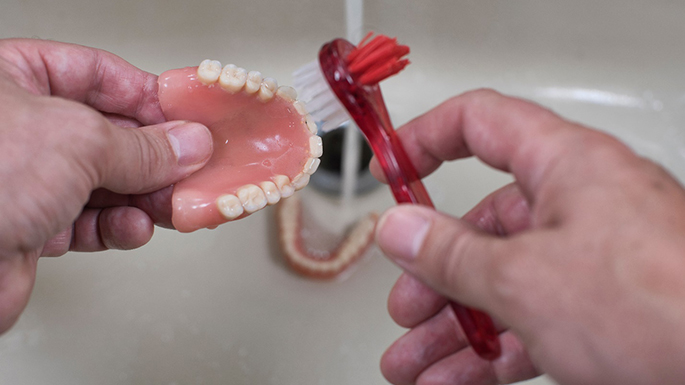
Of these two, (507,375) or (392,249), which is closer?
(392,249)

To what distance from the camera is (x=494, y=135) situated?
1.95ft

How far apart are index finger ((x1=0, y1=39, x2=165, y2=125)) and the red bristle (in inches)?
12.9

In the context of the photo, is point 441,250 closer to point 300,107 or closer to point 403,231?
point 403,231

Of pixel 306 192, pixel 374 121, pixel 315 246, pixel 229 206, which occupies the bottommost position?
pixel 315 246

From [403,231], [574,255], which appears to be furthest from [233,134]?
[574,255]

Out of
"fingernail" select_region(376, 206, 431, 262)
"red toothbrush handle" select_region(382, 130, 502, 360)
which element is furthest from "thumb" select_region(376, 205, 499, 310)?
"red toothbrush handle" select_region(382, 130, 502, 360)

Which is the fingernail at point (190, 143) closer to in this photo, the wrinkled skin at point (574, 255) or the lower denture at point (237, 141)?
the lower denture at point (237, 141)

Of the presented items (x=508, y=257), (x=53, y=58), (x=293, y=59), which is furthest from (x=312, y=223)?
(x=508, y=257)

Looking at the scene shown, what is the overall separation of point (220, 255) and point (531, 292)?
33.6 inches

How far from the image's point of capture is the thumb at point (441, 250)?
48cm

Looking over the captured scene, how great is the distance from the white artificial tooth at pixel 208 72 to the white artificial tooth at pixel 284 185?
0.16 metres

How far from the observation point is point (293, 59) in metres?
1.31

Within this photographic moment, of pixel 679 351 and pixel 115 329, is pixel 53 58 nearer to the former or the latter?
pixel 115 329

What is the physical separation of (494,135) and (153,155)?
16.5 inches
